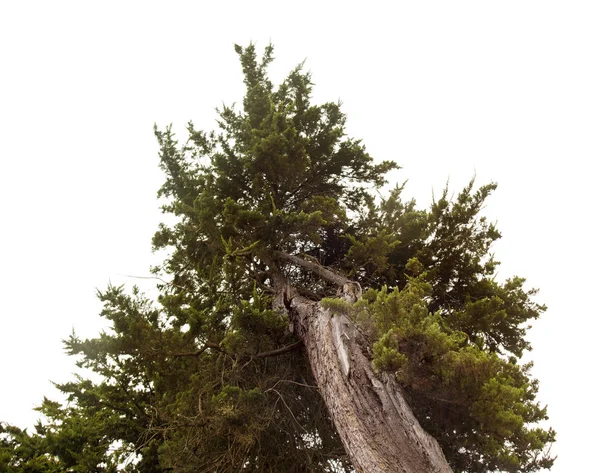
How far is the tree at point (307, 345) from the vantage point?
4.20m

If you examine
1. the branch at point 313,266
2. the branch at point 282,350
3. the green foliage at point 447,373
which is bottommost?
the green foliage at point 447,373

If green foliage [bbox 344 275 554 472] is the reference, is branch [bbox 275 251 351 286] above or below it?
above

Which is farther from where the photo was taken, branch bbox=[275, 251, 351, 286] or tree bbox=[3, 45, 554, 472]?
branch bbox=[275, 251, 351, 286]

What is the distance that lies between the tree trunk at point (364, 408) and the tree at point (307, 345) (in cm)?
2

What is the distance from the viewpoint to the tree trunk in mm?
3762

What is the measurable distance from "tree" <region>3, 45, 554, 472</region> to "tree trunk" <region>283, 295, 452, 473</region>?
18 millimetres

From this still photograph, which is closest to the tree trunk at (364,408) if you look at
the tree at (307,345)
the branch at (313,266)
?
the tree at (307,345)

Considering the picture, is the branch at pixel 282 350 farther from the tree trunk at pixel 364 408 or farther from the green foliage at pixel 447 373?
the green foliage at pixel 447 373

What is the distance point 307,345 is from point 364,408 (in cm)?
168

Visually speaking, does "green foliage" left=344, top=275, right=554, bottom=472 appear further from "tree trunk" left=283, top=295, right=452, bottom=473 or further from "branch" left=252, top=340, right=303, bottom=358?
"branch" left=252, top=340, right=303, bottom=358

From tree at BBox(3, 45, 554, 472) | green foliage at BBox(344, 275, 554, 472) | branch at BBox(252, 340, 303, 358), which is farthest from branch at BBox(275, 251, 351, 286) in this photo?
green foliage at BBox(344, 275, 554, 472)

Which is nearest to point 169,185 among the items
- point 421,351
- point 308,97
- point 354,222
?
point 308,97

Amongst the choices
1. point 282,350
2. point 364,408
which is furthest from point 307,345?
point 364,408

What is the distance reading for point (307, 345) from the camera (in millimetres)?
5793
